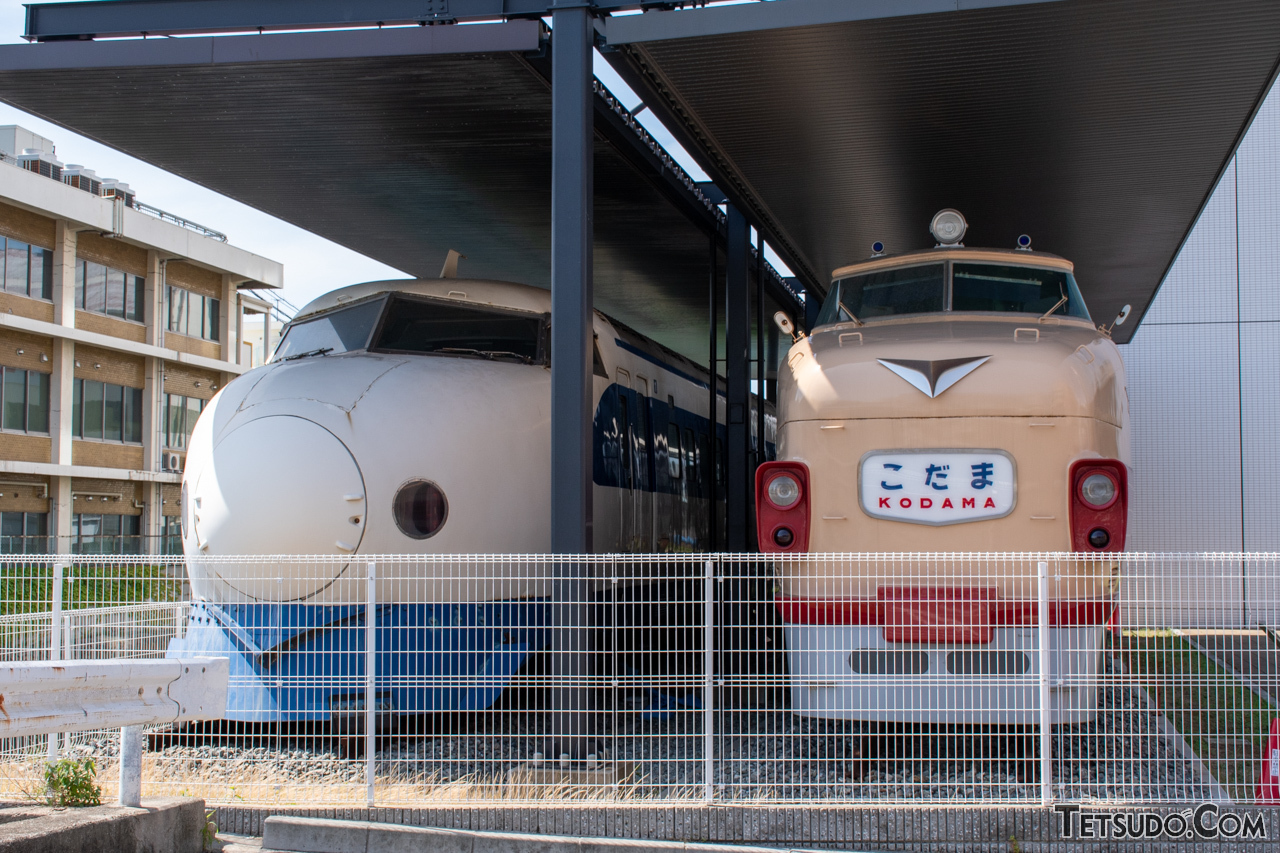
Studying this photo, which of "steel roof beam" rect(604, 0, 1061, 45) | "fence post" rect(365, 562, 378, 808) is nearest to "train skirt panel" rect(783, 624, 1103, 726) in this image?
"fence post" rect(365, 562, 378, 808)

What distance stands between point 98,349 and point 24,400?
3.39m

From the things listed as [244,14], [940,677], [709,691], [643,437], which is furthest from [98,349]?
[940,677]

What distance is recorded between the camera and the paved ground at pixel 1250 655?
6379 mm

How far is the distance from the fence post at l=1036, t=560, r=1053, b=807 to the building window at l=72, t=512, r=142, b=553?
29539 mm

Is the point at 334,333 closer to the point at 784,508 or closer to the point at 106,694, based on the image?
the point at 784,508

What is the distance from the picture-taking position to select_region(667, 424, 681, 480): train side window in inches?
534

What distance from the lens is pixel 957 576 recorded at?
23.3 feet

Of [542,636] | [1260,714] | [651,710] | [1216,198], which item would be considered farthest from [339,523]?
[1216,198]

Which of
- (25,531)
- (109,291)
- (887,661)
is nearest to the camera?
(887,661)

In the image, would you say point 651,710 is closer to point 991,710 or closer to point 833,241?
point 991,710

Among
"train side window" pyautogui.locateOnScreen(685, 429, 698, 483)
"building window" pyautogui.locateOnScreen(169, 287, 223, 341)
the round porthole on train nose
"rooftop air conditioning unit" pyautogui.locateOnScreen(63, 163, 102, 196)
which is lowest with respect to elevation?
the round porthole on train nose

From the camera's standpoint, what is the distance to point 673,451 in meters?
13.8

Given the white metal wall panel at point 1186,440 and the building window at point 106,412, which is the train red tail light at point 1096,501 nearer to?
the white metal wall panel at point 1186,440

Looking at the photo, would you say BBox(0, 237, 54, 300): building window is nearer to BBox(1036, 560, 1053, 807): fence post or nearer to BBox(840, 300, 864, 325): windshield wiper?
BBox(840, 300, 864, 325): windshield wiper
